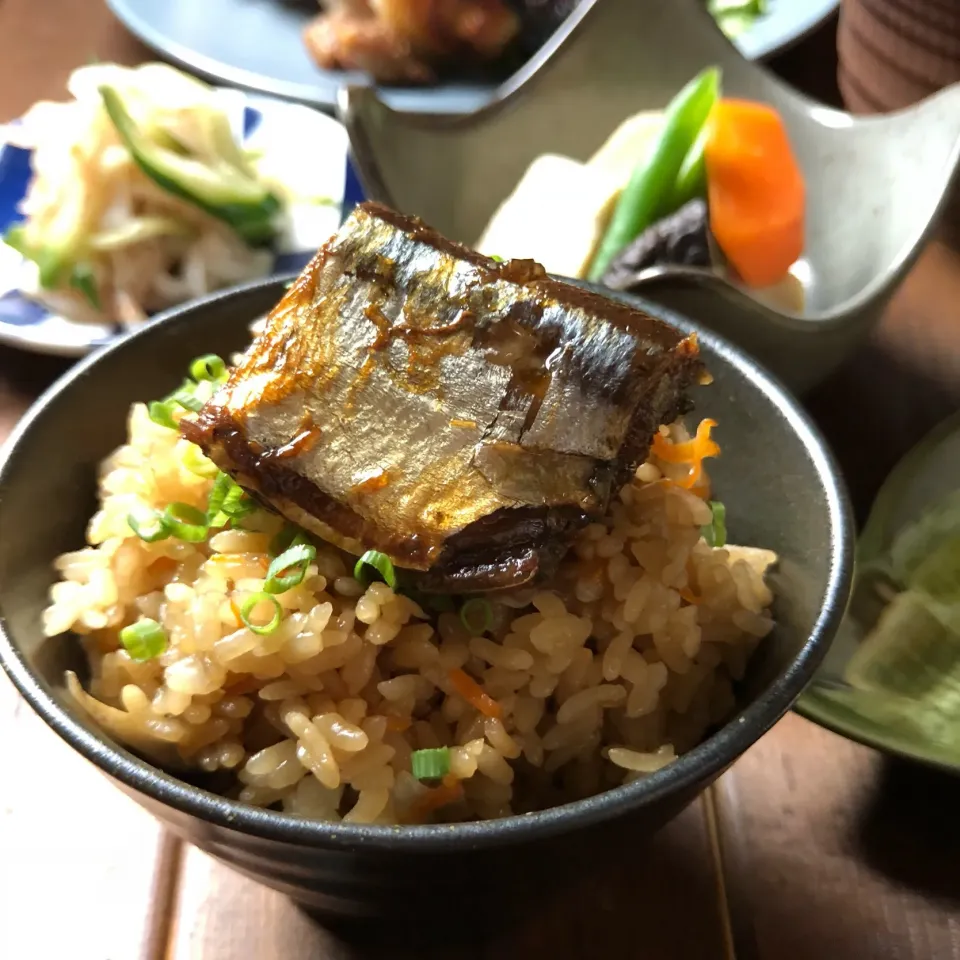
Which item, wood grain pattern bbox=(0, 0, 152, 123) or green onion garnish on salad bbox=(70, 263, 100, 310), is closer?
green onion garnish on salad bbox=(70, 263, 100, 310)

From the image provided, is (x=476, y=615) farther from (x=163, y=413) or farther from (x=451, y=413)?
(x=163, y=413)

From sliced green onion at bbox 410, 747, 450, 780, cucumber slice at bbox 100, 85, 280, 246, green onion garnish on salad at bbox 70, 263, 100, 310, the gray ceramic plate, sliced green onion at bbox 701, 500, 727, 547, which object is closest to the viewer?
sliced green onion at bbox 410, 747, 450, 780

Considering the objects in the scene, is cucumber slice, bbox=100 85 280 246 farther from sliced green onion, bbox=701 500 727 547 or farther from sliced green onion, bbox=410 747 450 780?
sliced green onion, bbox=410 747 450 780

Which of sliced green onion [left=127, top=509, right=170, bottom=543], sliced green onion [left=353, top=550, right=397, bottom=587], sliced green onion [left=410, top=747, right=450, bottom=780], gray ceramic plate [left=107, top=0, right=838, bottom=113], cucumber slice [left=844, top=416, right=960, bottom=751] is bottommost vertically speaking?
cucumber slice [left=844, top=416, right=960, bottom=751]

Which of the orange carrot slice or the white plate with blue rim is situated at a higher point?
the orange carrot slice

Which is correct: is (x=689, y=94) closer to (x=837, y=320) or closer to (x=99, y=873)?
(x=837, y=320)

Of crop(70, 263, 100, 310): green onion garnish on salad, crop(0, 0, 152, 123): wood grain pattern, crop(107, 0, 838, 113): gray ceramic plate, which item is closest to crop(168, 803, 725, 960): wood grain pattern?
crop(70, 263, 100, 310): green onion garnish on salad
